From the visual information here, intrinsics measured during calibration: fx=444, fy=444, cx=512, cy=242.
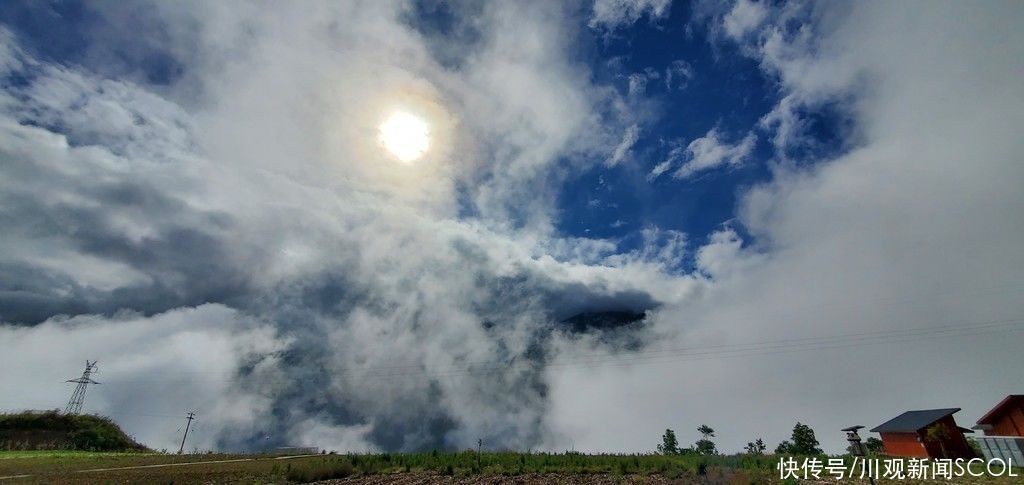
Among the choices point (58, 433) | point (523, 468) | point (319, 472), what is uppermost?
point (58, 433)

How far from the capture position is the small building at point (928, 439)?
45469mm

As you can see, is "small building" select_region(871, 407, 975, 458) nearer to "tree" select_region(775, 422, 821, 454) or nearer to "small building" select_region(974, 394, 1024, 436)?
"small building" select_region(974, 394, 1024, 436)


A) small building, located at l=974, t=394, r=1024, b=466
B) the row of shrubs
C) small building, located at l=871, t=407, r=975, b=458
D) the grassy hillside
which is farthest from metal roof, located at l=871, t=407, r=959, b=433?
the grassy hillside

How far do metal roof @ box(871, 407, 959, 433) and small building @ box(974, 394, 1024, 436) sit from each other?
170 inches

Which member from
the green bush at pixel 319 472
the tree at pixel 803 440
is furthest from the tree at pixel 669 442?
→ the green bush at pixel 319 472

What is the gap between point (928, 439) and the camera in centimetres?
4578

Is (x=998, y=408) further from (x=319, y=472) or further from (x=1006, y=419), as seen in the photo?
(x=319, y=472)

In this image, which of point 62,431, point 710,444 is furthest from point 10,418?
point 710,444

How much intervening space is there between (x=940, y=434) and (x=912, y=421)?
214 inches

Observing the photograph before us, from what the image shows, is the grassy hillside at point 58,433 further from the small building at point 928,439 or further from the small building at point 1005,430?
the small building at point 1005,430

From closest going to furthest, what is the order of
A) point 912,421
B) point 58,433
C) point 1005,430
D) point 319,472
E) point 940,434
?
point 319,472 → point 940,434 → point 1005,430 → point 912,421 → point 58,433

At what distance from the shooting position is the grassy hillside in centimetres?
7469

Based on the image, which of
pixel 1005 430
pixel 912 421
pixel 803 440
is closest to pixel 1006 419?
pixel 1005 430

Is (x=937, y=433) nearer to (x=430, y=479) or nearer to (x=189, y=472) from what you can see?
(x=430, y=479)
